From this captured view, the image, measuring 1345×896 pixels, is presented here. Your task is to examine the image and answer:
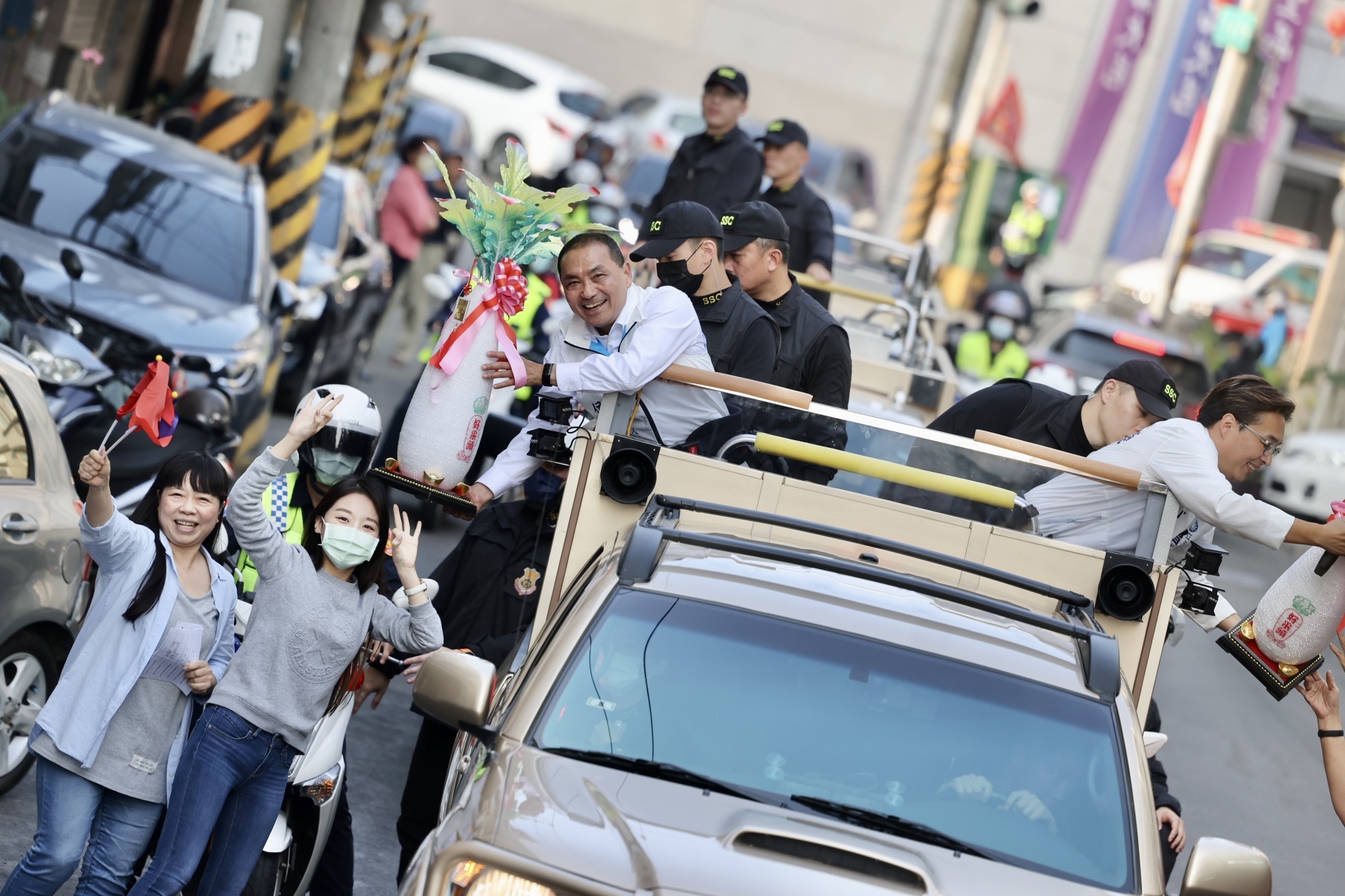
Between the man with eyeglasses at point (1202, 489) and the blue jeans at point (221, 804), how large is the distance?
7.85 feet

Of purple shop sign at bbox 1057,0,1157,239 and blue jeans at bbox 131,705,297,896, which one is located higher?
purple shop sign at bbox 1057,0,1157,239

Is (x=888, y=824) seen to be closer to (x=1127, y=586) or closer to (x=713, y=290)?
(x=1127, y=586)

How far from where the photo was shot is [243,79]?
43.4ft

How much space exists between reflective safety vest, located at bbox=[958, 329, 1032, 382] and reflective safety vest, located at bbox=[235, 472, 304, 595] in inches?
399

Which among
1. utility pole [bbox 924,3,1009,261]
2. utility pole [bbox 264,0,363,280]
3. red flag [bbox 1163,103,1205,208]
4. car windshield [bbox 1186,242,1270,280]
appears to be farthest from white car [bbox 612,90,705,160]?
utility pole [bbox 264,0,363,280]

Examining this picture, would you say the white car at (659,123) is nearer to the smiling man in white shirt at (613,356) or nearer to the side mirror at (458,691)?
the smiling man in white shirt at (613,356)

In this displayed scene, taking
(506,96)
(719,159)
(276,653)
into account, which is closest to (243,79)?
(719,159)

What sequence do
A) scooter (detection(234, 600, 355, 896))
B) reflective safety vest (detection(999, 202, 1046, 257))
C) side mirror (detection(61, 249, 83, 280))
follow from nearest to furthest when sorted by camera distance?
scooter (detection(234, 600, 355, 896)), side mirror (detection(61, 249, 83, 280)), reflective safety vest (detection(999, 202, 1046, 257))

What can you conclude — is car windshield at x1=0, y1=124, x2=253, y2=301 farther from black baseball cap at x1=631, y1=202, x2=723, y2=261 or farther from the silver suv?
the silver suv

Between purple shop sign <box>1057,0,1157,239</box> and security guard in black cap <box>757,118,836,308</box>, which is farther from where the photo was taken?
purple shop sign <box>1057,0,1157,239</box>

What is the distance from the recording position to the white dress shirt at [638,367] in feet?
18.4

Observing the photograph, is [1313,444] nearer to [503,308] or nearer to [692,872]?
[503,308]

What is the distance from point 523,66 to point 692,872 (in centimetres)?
2845

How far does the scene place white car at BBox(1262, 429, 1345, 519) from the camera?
1900 cm
